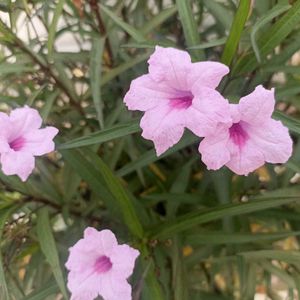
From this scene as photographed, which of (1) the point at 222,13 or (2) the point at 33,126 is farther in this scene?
(1) the point at 222,13

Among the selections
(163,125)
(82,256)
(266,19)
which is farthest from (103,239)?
(266,19)

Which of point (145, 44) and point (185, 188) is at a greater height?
point (145, 44)

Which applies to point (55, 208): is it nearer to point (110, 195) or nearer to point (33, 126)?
point (110, 195)

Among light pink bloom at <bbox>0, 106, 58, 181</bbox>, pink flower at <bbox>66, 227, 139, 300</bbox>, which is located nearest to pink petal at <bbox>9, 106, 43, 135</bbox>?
light pink bloom at <bbox>0, 106, 58, 181</bbox>

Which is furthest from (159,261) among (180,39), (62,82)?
(180,39)

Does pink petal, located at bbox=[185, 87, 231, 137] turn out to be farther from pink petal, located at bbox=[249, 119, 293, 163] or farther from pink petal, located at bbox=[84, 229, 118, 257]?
pink petal, located at bbox=[84, 229, 118, 257]

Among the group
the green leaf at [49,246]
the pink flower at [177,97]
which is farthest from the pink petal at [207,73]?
the green leaf at [49,246]
